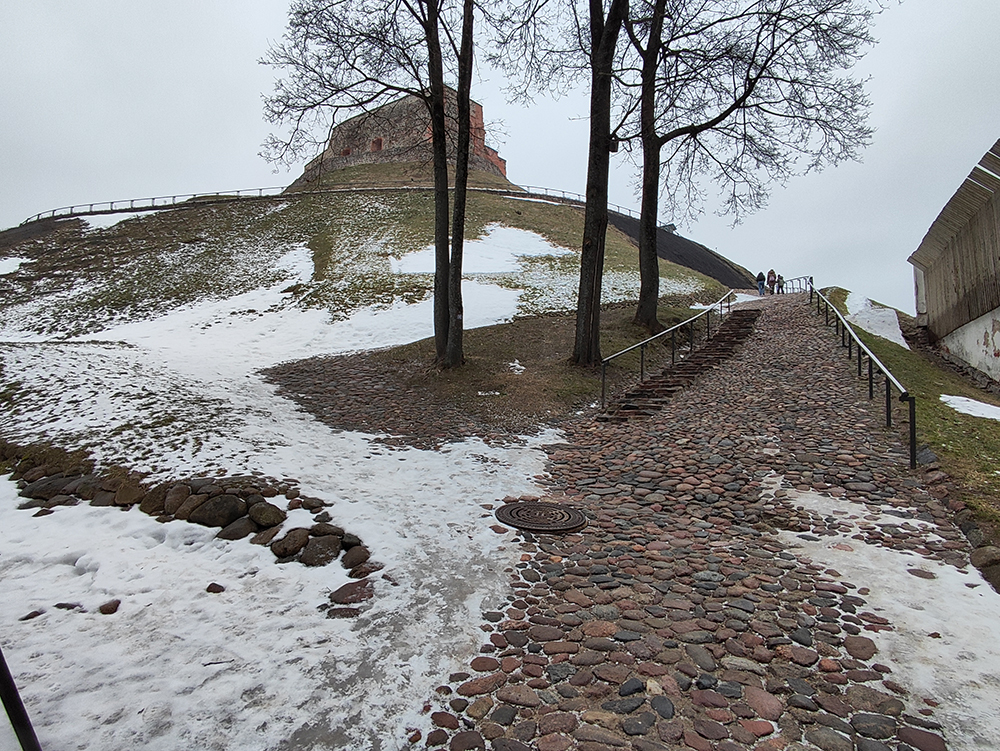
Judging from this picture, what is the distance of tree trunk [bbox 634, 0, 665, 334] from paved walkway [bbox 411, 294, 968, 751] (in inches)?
296

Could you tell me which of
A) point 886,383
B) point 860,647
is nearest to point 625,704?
point 860,647

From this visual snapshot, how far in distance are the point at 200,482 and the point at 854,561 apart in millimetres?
5615

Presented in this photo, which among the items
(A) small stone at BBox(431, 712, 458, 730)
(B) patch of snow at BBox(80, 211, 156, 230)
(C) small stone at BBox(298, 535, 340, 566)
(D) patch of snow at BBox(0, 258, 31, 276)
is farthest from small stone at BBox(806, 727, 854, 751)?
(B) patch of snow at BBox(80, 211, 156, 230)

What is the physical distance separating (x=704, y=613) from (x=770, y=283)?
100ft

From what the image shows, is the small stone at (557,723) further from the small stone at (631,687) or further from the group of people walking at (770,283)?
the group of people walking at (770,283)

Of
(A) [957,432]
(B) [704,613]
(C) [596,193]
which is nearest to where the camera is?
(B) [704,613]

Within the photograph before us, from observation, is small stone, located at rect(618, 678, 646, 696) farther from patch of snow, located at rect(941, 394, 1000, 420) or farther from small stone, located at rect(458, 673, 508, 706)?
patch of snow, located at rect(941, 394, 1000, 420)

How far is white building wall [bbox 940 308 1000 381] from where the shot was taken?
10223mm

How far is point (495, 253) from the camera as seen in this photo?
22.8 meters

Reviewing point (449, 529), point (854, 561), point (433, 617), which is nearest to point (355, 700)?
point (433, 617)

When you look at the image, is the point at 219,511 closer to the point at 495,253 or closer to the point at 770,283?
the point at 495,253

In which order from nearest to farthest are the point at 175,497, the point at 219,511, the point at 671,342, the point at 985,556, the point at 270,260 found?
the point at 985,556, the point at 219,511, the point at 175,497, the point at 671,342, the point at 270,260

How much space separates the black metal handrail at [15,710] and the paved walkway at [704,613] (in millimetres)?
1566

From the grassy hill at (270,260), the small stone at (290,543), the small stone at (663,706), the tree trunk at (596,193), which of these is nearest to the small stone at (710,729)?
the small stone at (663,706)
